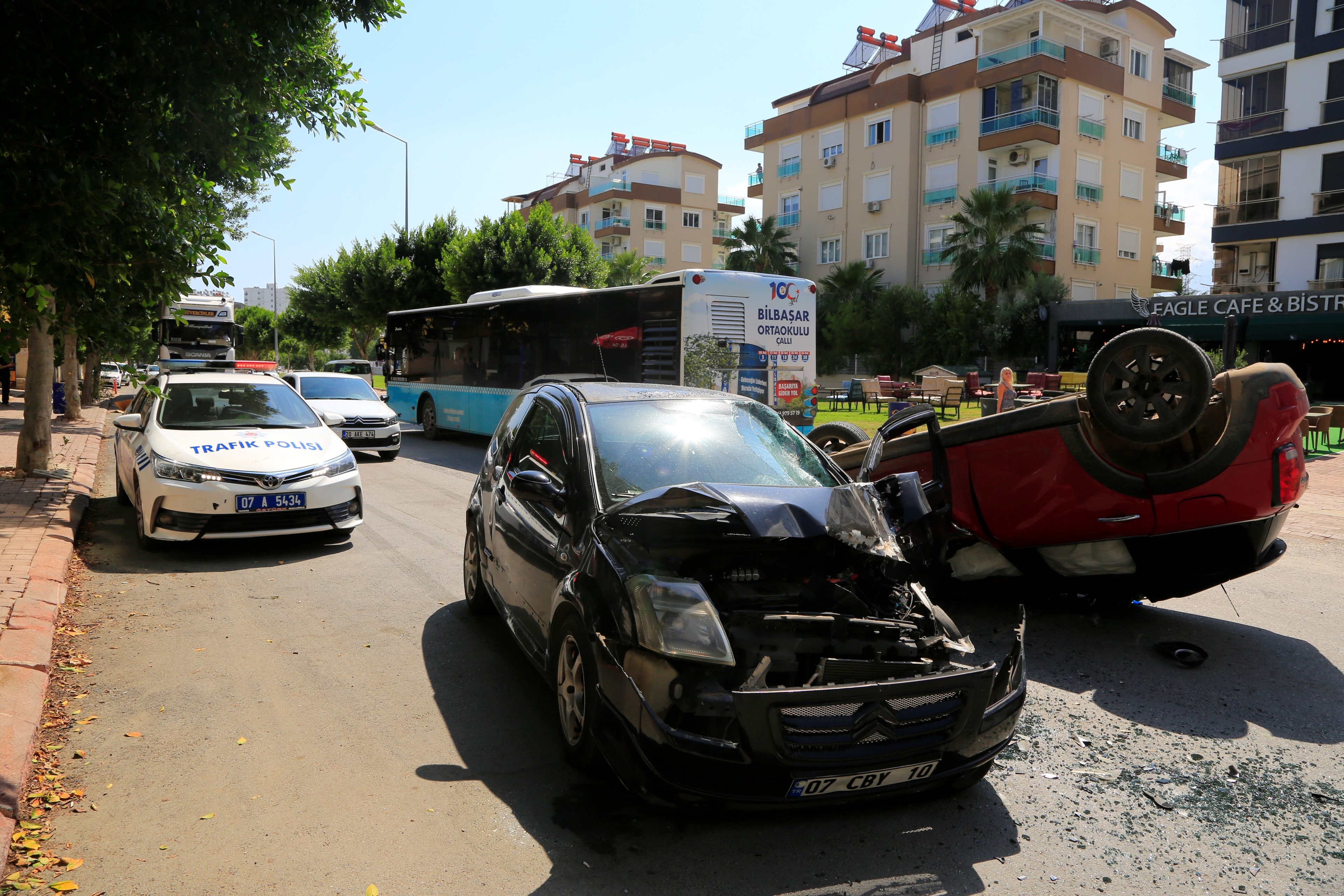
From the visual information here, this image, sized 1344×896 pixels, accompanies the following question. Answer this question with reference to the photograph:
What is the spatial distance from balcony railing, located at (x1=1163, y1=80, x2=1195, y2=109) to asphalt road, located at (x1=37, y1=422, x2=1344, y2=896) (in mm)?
48659

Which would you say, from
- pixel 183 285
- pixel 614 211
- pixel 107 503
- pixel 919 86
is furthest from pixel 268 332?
pixel 183 285

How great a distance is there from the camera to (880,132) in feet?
157

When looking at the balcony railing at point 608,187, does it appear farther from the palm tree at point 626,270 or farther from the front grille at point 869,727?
the front grille at point 869,727

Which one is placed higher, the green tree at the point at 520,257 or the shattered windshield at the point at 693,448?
the green tree at the point at 520,257

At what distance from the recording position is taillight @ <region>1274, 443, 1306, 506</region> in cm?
527

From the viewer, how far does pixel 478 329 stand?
1898cm

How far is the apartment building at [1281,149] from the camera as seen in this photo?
35062mm

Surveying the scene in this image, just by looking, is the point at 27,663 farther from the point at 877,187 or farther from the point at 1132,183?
the point at 1132,183

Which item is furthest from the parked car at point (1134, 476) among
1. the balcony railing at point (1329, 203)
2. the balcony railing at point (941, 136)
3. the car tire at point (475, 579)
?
the balcony railing at point (941, 136)

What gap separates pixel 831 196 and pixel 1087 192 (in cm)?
1302

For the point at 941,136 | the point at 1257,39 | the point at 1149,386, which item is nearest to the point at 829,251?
the point at 941,136

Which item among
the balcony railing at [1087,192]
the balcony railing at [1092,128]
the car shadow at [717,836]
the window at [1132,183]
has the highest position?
the balcony railing at [1092,128]

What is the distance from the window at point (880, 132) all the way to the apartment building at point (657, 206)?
19.3 meters

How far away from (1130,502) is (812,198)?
48258 mm
